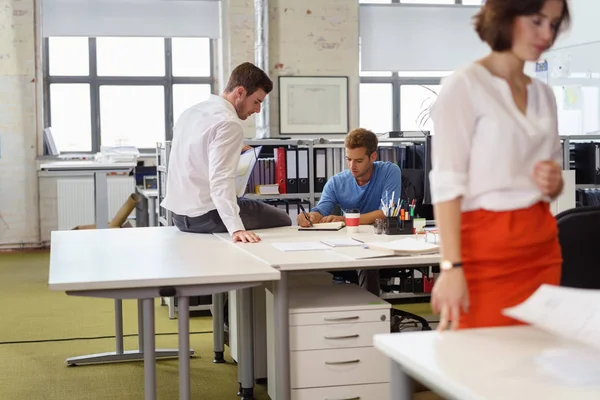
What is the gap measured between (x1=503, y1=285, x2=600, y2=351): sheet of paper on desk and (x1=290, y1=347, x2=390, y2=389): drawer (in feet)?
4.43

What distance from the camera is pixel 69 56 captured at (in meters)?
8.12

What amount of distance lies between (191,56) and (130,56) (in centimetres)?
62

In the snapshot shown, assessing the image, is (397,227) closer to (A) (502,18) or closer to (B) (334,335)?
(B) (334,335)

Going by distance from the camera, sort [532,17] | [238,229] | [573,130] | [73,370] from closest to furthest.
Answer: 1. [532,17]
2. [238,229]
3. [73,370]
4. [573,130]

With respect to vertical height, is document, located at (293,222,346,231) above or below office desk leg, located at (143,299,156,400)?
above

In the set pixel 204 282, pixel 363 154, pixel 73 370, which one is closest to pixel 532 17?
pixel 204 282

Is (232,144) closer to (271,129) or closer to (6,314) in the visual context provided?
(6,314)

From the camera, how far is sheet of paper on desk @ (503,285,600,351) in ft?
4.41

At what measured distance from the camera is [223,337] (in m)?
3.87

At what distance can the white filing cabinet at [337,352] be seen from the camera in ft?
8.75

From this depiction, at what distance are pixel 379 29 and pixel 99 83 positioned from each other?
2871mm

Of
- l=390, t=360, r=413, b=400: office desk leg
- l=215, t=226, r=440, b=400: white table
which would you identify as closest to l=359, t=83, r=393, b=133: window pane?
l=215, t=226, r=440, b=400: white table

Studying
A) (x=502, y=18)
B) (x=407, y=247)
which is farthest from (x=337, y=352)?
(x=502, y=18)

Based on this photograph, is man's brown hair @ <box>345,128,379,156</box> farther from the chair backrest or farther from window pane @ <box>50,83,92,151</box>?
window pane @ <box>50,83,92,151</box>
